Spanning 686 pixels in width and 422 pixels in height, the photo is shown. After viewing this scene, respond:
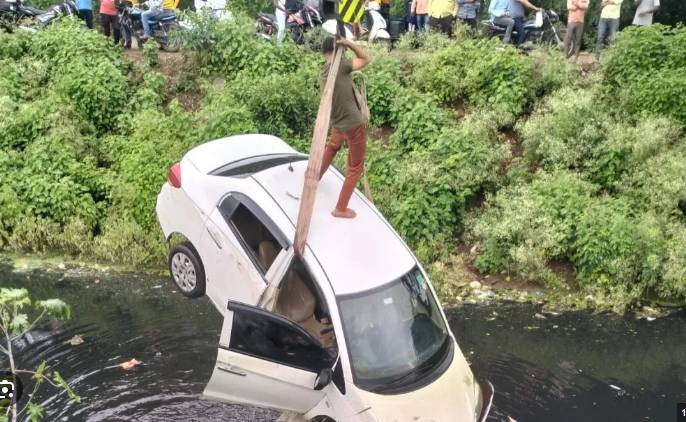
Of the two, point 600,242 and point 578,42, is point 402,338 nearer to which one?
point 600,242

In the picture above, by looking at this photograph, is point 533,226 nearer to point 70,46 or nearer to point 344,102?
point 344,102

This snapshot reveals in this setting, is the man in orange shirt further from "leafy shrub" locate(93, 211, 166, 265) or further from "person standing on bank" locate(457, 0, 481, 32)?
"leafy shrub" locate(93, 211, 166, 265)

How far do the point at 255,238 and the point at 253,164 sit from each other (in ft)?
3.92

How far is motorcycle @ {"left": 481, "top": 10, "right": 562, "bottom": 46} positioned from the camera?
15.1 metres

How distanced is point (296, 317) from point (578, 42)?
10175mm

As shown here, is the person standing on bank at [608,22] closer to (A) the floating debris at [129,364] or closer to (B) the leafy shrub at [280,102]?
(B) the leafy shrub at [280,102]

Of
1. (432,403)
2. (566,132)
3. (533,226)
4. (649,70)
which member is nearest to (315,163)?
(432,403)

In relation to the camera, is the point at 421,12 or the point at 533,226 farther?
the point at 421,12

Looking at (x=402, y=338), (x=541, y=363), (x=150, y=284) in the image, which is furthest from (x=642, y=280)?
(x=150, y=284)

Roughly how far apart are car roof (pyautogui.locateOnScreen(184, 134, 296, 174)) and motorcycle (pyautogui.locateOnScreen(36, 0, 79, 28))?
10.2 metres

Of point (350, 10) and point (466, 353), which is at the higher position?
point (350, 10)

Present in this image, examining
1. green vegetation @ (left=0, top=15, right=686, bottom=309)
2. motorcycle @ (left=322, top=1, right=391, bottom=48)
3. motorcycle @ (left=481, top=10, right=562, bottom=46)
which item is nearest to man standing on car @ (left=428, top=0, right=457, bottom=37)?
green vegetation @ (left=0, top=15, right=686, bottom=309)

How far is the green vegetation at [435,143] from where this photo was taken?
35.3 ft

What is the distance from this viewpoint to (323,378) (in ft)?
19.6
